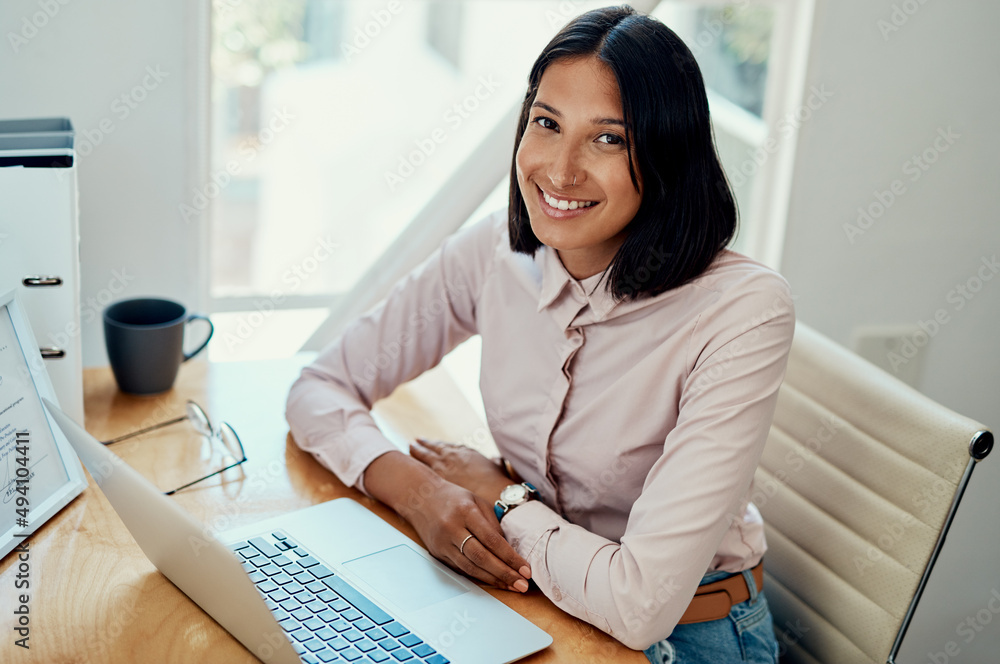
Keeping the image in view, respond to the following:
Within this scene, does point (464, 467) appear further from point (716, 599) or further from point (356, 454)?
point (716, 599)

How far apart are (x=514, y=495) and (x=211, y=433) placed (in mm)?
443

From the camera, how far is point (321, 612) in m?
0.85

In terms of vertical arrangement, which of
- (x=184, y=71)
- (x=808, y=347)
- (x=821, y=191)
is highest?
(x=184, y=71)

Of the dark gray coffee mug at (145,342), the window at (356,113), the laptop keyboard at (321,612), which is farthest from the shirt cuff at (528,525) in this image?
the window at (356,113)

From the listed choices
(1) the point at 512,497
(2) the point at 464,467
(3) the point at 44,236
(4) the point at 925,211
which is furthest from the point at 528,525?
(4) the point at 925,211

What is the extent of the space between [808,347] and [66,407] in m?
0.98

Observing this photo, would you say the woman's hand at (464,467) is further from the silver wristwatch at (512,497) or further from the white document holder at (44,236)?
the white document holder at (44,236)

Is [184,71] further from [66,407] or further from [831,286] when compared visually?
[831,286]

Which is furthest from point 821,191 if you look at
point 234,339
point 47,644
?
point 47,644

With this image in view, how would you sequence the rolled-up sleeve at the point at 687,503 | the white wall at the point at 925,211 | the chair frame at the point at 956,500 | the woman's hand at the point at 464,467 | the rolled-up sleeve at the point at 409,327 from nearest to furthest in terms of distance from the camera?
the rolled-up sleeve at the point at 687,503
the chair frame at the point at 956,500
the woman's hand at the point at 464,467
the rolled-up sleeve at the point at 409,327
the white wall at the point at 925,211

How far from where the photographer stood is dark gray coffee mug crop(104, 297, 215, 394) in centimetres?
125

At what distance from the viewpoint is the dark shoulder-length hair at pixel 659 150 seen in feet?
3.14

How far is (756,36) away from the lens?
1994 mm

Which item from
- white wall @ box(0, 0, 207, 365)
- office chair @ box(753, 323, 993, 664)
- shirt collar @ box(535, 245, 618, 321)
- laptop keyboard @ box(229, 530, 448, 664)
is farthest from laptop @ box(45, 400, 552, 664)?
white wall @ box(0, 0, 207, 365)
